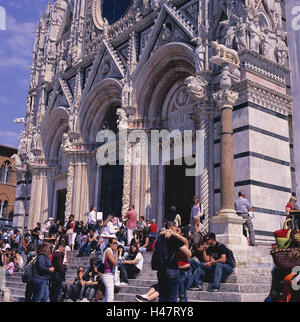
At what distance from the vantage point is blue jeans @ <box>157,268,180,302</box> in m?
6.36

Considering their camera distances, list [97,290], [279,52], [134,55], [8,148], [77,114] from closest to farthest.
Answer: [97,290]
[279,52]
[134,55]
[77,114]
[8,148]

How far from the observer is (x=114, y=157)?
19.9m

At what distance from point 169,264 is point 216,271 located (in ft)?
7.73

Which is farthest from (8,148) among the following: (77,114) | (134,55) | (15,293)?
(15,293)

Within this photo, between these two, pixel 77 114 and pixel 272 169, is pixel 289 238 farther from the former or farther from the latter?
pixel 77 114

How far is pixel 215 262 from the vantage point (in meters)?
8.63

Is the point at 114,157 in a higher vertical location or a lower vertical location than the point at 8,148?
lower

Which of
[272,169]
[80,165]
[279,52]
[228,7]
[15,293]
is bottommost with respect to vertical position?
[15,293]

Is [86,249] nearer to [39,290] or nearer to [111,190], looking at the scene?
[111,190]

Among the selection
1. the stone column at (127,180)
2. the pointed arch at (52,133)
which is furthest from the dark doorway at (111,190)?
the pointed arch at (52,133)

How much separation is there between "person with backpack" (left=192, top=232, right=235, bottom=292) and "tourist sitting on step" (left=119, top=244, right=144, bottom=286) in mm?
2357

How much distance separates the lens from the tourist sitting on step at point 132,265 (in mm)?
10594

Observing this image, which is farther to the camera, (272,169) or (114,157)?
(114,157)
